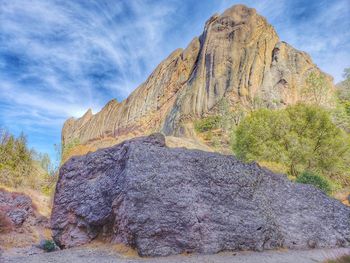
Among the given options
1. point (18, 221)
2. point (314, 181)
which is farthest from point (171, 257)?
point (314, 181)

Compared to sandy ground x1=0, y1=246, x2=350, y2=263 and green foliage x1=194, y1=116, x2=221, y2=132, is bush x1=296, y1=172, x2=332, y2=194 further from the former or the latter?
green foliage x1=194, y1=116, x2=221, y2=132

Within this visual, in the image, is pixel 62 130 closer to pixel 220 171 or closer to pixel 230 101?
pixel 230 101

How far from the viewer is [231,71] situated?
266 feet

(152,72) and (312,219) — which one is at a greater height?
(152,72)

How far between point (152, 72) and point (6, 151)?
3321 inches

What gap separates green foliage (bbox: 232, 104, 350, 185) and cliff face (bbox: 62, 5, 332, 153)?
42116 mm

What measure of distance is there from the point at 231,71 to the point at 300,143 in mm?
56577

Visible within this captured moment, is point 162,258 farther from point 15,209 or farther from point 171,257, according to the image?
point 15,209

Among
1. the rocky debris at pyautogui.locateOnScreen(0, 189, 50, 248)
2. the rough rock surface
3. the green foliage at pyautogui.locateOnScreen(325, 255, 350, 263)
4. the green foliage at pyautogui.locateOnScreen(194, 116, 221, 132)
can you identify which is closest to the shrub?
the rocky debris at pyautogui.locateOnScreen(0, 189, 50, 248)

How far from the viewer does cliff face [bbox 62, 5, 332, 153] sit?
77688mm

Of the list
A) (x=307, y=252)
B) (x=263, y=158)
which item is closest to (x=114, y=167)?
(x=307, y=252)

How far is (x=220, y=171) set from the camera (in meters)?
10.1

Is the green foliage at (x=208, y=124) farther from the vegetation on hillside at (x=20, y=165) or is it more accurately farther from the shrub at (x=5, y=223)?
the shrub at (x=5, y=223)

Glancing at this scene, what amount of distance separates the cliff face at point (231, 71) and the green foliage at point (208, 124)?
204 cm
